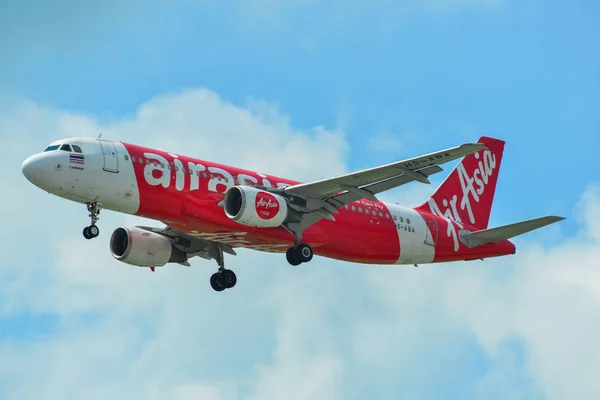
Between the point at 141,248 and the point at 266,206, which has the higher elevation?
the point at 266,206

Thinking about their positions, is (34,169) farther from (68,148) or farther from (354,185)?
(354,185)

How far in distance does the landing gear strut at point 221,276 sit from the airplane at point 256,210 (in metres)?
0.04

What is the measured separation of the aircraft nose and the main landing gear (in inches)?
411

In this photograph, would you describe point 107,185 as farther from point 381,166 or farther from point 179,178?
point 381,166

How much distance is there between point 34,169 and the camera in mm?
42844

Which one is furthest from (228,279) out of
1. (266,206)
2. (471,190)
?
(471,190)

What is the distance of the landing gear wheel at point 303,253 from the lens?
4678 cm

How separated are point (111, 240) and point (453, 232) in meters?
15.3

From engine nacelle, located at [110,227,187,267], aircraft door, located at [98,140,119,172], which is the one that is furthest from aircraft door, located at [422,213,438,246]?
aircraft door, located at [98,140,119,172]

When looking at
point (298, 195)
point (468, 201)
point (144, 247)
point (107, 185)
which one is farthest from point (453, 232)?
point (107, 185)

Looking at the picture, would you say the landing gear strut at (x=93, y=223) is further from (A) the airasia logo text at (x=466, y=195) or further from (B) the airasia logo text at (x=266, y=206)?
(A) the airasia logo text at (x=466, y=195)

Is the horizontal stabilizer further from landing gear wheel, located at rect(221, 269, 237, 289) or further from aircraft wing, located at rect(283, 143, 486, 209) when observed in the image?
landing gear wheel, located at rect(221, 269, 237, 289)

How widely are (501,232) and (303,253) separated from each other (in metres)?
9.71

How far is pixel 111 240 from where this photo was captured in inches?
1994
